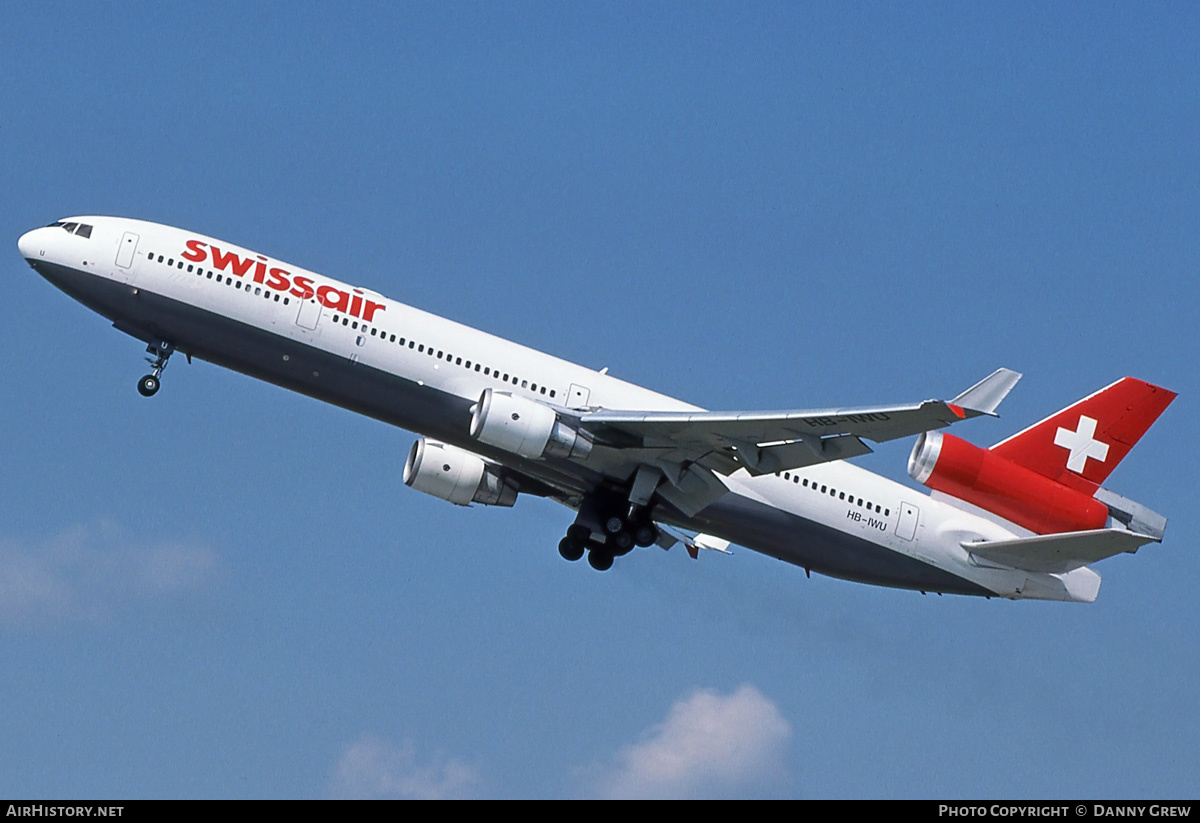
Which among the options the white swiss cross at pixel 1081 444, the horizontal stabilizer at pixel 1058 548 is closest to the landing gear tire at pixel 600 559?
the horizontal stabilizer at pixel 1058 548

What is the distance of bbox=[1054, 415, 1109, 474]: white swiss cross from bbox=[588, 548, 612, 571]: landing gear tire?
45.2 ft

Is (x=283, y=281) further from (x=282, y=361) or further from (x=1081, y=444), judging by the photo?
(x=1081, y=444)

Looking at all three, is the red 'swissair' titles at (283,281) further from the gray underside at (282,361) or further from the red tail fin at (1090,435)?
the red tail fin at (1090,435)

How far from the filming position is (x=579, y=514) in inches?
1686

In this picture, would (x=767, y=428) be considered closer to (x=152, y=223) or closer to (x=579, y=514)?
(x=579, y=514)

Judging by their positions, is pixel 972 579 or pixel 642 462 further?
pixel 972 579

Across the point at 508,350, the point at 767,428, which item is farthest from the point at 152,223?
the point at 767,428

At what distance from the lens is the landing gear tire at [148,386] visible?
133 ft

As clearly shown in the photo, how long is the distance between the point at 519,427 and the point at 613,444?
9.44ft

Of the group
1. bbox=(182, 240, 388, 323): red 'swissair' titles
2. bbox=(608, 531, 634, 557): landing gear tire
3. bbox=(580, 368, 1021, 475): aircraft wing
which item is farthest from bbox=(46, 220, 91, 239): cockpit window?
bbox=(608, 531, 634, 557): landing gear tire

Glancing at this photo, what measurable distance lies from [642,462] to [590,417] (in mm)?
2553
